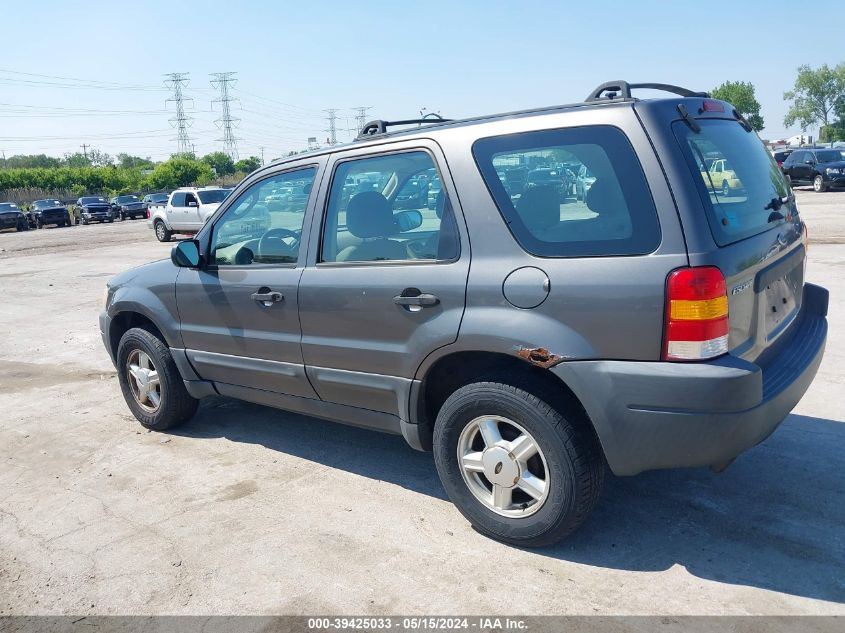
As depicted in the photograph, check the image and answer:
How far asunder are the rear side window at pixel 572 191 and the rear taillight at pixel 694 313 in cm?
20

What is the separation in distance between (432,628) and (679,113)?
236cm

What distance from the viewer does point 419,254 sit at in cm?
359

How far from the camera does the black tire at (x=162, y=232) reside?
85.5 feet

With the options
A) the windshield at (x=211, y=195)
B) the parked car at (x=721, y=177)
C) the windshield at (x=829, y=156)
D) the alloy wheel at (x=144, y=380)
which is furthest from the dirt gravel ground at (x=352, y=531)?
the windshield at (x=829, y=156)

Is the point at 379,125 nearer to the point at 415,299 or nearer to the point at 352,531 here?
the point at 415,299

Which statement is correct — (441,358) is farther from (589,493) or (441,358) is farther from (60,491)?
(60,491)

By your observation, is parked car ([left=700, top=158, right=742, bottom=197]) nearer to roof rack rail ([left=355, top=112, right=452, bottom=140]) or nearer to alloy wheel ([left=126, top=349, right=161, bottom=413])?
roof rack rail ([left=355, top=112, right=452, bottom=140])

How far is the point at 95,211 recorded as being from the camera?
144ft

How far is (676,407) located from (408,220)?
1643 mm

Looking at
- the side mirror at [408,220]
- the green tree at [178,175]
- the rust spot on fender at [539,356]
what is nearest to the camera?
the rust spot on fender at [539,356]

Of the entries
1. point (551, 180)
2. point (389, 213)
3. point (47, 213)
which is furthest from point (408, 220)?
point (47, 213)

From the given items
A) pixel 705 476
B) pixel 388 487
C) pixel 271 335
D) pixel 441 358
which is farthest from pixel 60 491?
pixel 705 476

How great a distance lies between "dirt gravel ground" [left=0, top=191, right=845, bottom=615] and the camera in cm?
302

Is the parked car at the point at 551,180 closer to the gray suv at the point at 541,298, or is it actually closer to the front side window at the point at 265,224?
the gray suv at the point at 541,298
